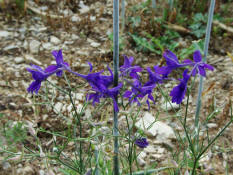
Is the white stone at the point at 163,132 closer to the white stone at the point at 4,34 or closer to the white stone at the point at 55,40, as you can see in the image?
the white stone at the point at 55,40

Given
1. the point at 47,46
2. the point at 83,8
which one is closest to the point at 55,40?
the point at 47,46

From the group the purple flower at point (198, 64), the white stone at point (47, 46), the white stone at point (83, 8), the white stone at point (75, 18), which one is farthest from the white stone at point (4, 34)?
the purple flower at point (198, 64)

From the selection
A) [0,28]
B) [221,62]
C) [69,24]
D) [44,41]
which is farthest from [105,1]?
[221,62]

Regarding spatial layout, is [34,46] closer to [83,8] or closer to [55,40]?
[55,40]

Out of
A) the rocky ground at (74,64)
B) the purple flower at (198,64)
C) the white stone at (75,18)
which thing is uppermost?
the purple flower at (198,64)

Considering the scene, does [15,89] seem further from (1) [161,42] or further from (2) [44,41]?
(1) [161,42]

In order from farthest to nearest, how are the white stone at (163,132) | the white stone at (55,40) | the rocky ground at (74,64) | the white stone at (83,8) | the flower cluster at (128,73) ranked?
the white stone at (83,8)
the white stone at (55,40)
the white stone at (163,132)
the rocky ground at (74,64)
the flower cluster at (128,73)

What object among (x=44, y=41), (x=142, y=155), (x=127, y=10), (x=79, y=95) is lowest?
(x=142, y=155)
